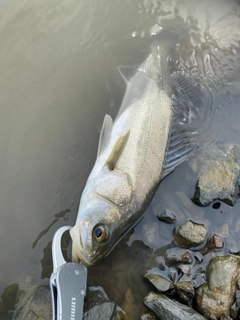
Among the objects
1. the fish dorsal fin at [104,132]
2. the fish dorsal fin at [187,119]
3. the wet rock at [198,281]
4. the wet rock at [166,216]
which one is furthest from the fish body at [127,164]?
the wet rock at [198,281]

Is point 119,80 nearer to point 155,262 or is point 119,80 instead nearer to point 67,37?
point 67,37

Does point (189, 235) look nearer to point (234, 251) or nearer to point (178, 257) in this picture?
point (178, 257)

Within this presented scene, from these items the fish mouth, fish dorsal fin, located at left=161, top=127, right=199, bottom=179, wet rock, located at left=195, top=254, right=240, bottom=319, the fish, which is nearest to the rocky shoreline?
wet rock, located at left=195, top=254, right=240, bottom=319

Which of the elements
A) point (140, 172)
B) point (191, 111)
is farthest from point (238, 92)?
point (140, 172)

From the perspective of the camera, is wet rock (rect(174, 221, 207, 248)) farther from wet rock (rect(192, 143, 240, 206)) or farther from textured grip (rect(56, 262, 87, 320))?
textured grip (rect(56, 262, 87, 320))

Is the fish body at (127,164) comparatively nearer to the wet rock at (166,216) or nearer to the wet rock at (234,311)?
the wet rock at (166,216)

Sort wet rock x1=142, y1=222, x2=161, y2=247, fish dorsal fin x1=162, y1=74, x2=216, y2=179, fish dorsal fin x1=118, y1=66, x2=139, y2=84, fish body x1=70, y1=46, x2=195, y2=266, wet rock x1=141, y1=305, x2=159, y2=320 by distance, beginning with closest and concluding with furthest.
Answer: fish body x1=70, y1=46, x2=195, y2=266 → wet rock x1=141, y1=305, x2=159, y2=320 → wet rock x1=142, y1=222, x2=161, y2=247 → fish dorsal fin x1=162, y1=74, x2=216, y2=179 → fish dorsal fin x1=118, y1=66, x2=139, y2=84
